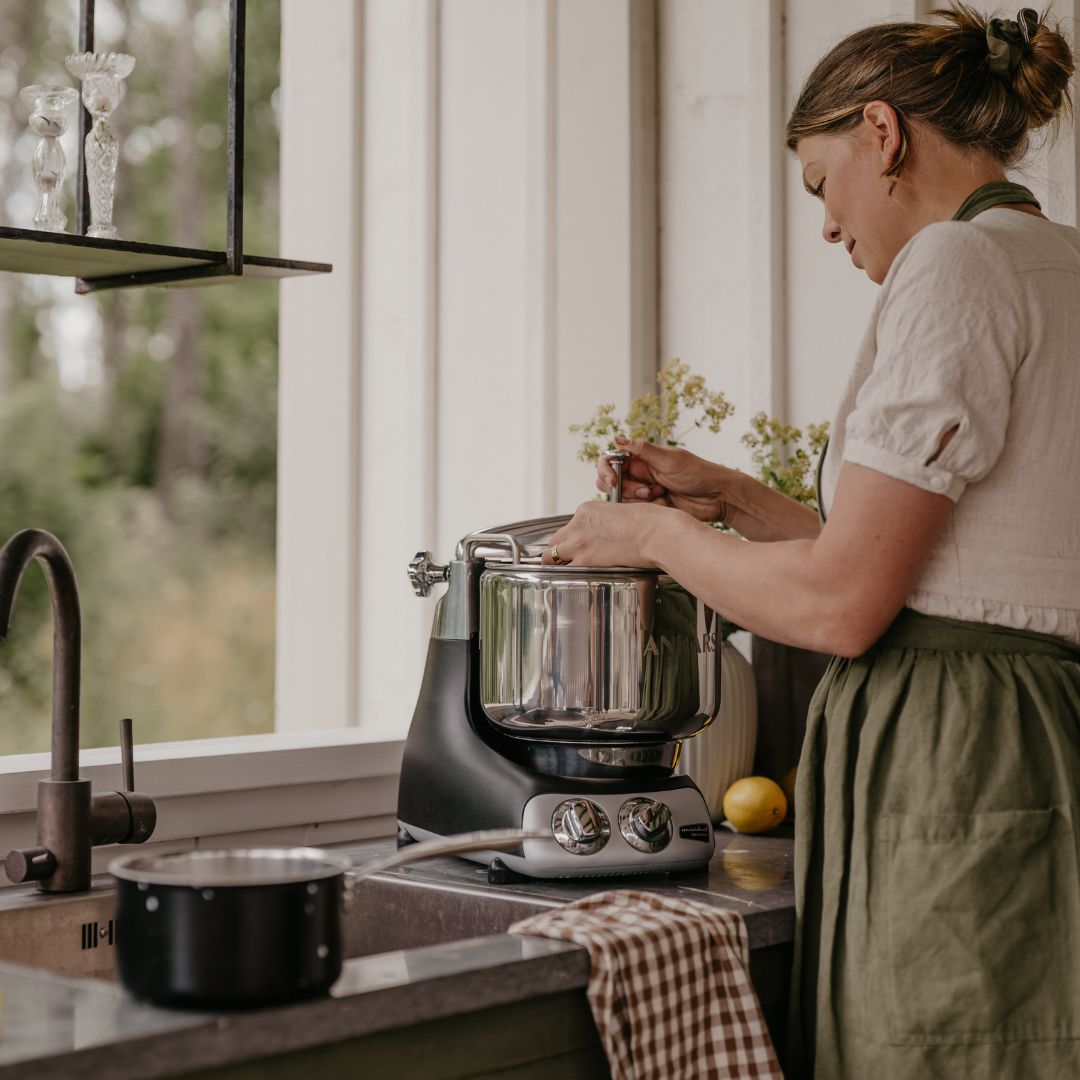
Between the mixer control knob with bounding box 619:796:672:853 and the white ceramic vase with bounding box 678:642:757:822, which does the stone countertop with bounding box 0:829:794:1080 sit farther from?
the white ceramic vase with bounding box 678:642:757:822

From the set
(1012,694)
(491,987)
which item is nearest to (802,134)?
(1012,694)

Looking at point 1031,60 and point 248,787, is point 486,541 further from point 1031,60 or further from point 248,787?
point 1031,60

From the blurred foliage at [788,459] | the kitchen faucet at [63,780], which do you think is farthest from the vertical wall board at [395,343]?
the kitchen faucet at [63,780]

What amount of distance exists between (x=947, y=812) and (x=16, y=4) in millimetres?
9309

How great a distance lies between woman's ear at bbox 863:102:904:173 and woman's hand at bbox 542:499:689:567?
40 cm

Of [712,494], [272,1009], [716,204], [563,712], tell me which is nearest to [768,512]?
[712,494]

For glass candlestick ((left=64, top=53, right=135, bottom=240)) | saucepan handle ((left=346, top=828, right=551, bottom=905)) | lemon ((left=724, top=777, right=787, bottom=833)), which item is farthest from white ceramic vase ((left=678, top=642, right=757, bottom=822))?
glass candlestick ((left=64, top=53, right=135, bottom=240))

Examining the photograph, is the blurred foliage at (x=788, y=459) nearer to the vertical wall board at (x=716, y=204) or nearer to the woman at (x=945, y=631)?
the vertical wall board at (x=716, y=204)

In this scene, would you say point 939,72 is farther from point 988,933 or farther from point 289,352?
point 289,352

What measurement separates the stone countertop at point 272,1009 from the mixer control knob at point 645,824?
14cm

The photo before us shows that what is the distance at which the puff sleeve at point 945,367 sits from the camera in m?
1.30

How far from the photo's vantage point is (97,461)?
9289mm

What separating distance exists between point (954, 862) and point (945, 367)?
Answer: 1.40ft

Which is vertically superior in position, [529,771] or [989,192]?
[989,192]
